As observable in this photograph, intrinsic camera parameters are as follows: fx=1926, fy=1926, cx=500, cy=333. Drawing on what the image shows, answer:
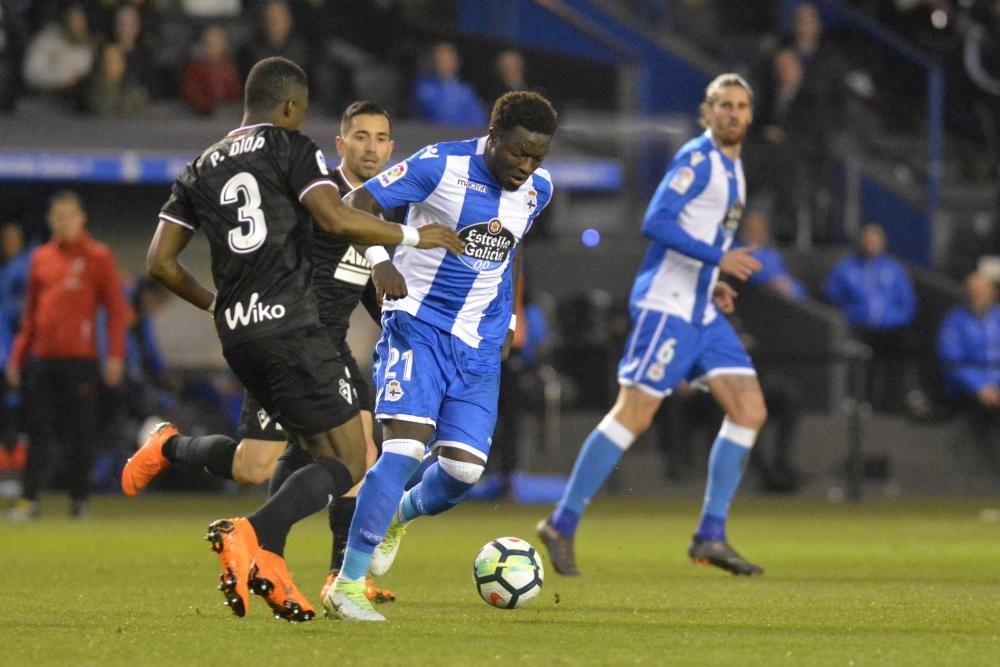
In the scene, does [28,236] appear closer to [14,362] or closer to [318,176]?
[14,362]

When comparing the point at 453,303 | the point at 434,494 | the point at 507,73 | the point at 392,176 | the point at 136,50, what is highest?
the point at 507,73

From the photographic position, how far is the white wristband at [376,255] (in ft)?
24.1

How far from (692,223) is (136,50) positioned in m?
10.4

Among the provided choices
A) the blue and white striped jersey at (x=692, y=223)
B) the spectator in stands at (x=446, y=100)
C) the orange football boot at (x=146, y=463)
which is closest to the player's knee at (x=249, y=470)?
the orange football boot at (x=146, y=463)

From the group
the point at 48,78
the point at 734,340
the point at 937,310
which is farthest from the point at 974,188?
the point at 734,340

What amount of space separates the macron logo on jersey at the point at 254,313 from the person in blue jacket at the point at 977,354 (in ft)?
41.2

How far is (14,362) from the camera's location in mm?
14609

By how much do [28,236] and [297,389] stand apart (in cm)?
1323

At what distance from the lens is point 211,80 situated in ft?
62.6

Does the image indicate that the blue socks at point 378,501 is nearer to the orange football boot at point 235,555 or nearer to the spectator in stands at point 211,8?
the orange football boot at point 235,555

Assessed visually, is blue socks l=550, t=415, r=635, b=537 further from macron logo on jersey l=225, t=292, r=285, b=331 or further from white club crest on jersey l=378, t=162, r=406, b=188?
macron logo on jersey l=225, t=292, r=285, b=331

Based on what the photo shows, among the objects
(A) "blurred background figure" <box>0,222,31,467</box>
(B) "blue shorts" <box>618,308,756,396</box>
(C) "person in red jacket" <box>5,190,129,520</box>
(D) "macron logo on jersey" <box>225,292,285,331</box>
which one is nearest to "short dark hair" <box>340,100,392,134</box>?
(D) "macron logo on jersey" <box>225,292,285,331</box>

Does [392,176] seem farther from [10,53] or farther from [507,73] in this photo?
[10,53]

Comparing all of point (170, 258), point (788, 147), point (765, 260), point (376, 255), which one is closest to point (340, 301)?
point (376, 255)
